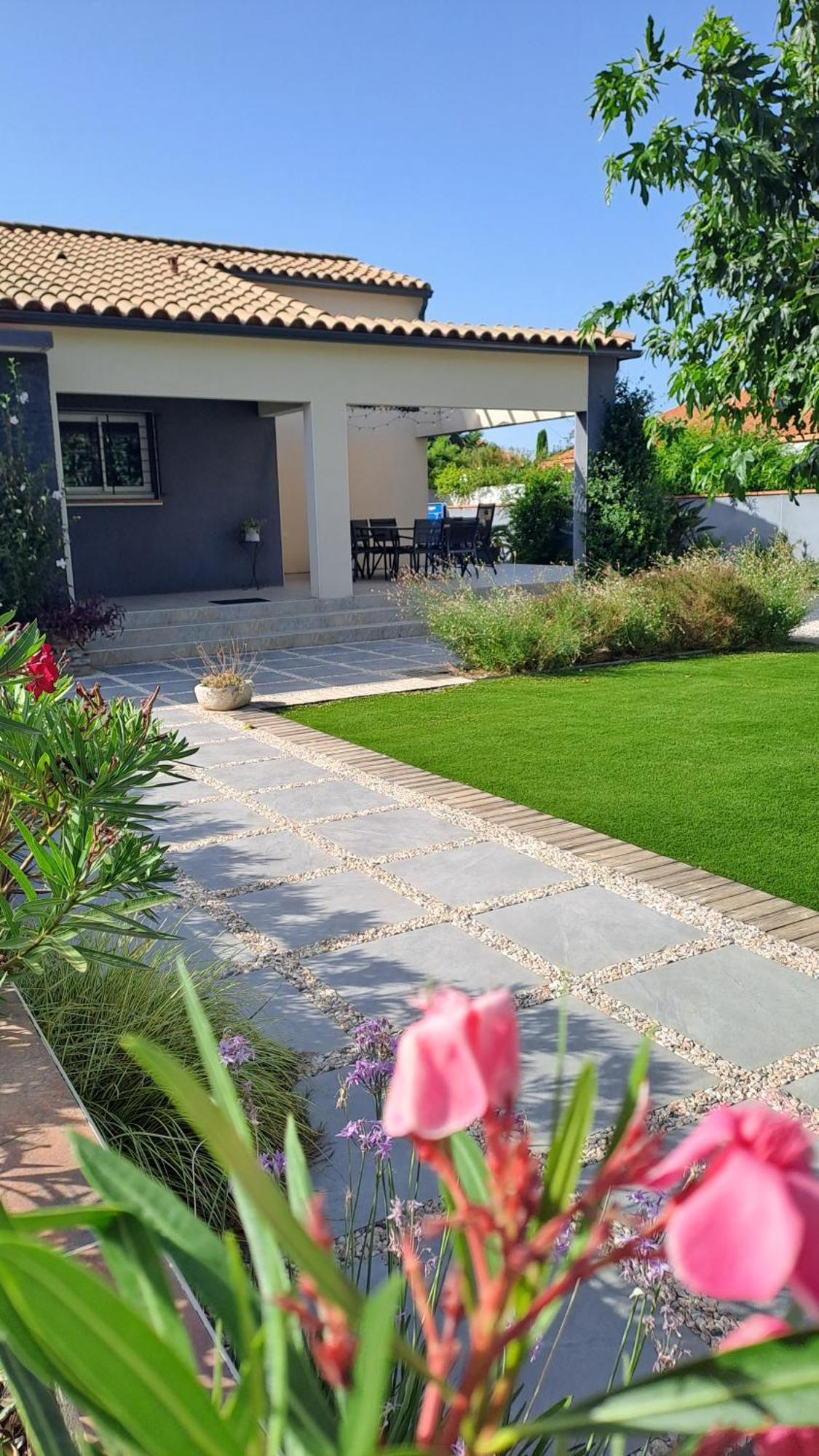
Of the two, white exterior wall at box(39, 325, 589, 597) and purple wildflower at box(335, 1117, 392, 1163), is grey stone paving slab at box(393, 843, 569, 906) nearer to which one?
purple wildflower at box(335, 1117, 392, 1163)

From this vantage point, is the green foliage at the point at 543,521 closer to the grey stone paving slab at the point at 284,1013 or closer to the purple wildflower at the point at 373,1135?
the grey stone paving slab at the point at 284,1013

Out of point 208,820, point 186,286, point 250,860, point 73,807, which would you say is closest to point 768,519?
point 186,286

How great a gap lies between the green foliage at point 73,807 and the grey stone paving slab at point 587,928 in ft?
6.18

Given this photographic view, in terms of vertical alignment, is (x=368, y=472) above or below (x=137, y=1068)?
above

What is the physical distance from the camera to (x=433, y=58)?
1402 cm

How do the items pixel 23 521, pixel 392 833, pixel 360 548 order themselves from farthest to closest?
pixel 360 548, pixel 23 521, pixel 392 833

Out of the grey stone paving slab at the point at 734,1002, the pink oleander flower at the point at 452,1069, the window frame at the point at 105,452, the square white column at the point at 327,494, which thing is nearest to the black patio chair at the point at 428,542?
the square white column at the point at 327,494

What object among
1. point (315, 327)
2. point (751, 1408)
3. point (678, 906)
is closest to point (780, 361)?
point (678, 906)

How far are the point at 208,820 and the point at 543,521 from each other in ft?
51.4

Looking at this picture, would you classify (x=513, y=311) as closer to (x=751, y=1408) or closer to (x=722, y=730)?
(x=722, y=730)

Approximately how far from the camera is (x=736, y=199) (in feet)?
11.2

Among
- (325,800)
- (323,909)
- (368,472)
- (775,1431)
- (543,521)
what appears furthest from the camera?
(543,521)

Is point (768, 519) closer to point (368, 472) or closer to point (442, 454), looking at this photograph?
point (368, 472)

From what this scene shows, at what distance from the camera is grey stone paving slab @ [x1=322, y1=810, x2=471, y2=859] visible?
18.5 feet
